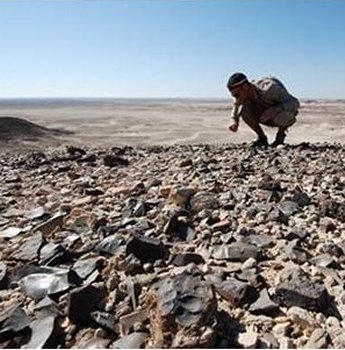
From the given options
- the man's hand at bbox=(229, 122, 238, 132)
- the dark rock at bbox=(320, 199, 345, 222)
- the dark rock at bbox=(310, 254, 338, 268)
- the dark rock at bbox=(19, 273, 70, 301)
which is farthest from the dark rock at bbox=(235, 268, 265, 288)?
the man's hand at bbox=(229, 122, 238, 132)

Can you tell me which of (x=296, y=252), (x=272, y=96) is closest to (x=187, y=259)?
(x=296, y=252)

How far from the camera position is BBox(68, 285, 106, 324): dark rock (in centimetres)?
338

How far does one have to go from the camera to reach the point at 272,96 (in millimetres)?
10219

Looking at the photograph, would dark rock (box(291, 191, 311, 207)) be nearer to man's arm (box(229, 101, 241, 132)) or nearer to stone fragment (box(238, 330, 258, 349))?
stone fragment (box(238, 330, 258, 349))

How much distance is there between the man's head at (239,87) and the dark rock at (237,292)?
652 centimetres

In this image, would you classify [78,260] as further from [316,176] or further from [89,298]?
[316,176]

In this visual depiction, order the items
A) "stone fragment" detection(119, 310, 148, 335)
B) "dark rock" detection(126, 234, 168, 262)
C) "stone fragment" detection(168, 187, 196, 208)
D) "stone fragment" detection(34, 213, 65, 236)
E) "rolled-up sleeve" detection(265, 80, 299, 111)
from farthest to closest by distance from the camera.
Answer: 1. "rolled-up sleeve" detection(265, 80, 299, 111)
2. "stone fragment" detection(168, 187, 196, 208)
3. "stone fragment" detection(34, 213, 65, 236)
4. "dark rock" detection(126, 234, 168, 262)
5. "stone fragment" detection(119, 310, 148, 335)

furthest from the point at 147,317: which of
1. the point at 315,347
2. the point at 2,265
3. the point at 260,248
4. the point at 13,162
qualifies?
the point at 13,162

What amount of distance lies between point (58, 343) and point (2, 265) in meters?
1.28

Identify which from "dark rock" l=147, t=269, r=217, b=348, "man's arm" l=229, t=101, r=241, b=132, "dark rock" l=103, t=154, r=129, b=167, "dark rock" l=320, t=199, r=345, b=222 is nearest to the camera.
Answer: "dark rock" l=147, t=269, r=217, b=348

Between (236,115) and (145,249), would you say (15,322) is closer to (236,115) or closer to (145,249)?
(145,249)

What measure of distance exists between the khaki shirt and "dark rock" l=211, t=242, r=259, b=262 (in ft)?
19.9

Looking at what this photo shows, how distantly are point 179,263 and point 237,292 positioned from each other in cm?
68

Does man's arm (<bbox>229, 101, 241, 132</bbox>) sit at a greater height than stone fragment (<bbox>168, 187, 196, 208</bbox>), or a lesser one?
greater
